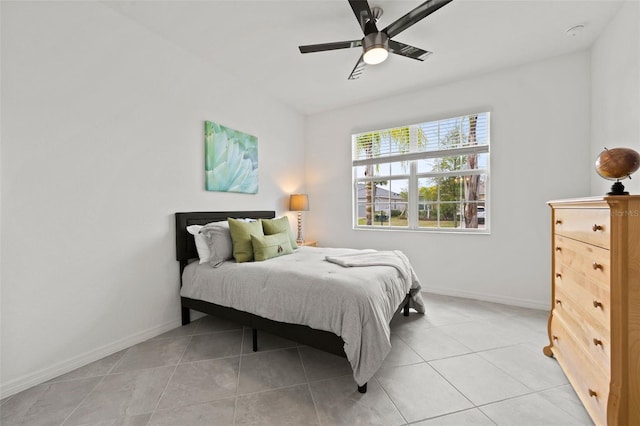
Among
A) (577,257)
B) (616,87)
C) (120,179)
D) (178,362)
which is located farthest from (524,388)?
(120,179)

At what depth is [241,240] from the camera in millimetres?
2539

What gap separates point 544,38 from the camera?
251 centimetres

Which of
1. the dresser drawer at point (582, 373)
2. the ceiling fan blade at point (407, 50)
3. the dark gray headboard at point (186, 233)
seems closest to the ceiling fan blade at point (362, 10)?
the ceiling fan blade at point (407, 50)

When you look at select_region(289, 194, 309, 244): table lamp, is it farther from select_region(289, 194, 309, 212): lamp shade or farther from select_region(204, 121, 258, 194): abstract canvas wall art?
select_region(204, 121, 258, 194): abstract canvas wall art

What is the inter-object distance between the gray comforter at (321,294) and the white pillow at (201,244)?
0.31 ft

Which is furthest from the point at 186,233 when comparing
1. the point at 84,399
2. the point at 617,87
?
the point at 617,87

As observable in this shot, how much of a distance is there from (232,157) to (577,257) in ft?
10.3

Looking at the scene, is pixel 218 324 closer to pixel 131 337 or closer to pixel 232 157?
pixel 131 337

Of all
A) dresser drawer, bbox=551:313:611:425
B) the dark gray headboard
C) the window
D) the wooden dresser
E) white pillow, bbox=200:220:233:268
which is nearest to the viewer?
the wooden dresser

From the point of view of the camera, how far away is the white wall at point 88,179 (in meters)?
1.70

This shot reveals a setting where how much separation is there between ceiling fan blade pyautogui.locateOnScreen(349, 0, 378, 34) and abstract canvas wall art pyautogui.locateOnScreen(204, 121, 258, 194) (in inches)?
72.1

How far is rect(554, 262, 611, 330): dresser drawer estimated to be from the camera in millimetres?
1270

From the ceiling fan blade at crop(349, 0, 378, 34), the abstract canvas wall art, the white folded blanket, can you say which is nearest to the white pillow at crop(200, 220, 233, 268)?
the abstract canvas wall art

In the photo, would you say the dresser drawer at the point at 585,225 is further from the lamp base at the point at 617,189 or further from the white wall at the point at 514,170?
the white wall at the point at 514,170
